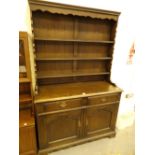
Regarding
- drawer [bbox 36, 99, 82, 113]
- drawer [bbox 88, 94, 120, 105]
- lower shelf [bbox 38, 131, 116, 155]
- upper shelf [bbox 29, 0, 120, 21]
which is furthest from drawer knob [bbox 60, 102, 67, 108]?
upper shelf [bbox 29, 0, 120, 21]

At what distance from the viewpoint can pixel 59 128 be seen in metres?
1.74

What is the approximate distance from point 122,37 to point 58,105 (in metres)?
1.54

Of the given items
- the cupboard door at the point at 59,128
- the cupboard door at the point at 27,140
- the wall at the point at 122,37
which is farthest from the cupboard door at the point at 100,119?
the cupboard door at the point at 27,140

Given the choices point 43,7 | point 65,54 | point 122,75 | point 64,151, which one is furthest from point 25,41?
point 122,75

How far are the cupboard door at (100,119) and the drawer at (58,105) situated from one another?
0.24 meters

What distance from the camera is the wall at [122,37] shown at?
1687 millimetres

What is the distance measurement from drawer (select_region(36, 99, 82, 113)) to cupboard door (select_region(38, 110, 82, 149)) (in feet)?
0.28

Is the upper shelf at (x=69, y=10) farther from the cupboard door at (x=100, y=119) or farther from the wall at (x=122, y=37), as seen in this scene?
the cupboard door at (x=100, y=119)

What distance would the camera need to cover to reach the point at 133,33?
2.21 m

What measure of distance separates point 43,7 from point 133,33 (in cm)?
153

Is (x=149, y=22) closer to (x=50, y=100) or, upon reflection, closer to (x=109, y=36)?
(x=50, y=100)

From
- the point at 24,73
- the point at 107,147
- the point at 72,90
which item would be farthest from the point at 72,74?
the point at 107,147

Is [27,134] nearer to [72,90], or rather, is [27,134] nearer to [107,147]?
[72,90]
